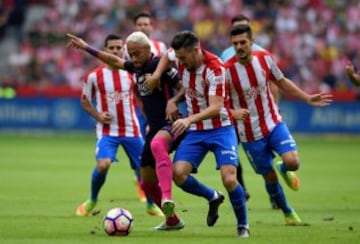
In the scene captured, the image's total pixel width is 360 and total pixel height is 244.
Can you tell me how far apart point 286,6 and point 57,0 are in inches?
310

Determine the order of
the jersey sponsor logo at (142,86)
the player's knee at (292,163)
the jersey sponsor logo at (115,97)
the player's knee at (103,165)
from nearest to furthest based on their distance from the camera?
the jersey sponsor logo at (142,86), the player's knee at (292,163), the player's knee at (103,165), the jersey sponsor logo at (115,97)

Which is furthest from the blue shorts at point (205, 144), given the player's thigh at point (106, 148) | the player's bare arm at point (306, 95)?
the player's thigh at point (106, 148)

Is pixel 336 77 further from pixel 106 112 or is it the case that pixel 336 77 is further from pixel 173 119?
pixel 173 119

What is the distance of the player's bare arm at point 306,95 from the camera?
1195cm

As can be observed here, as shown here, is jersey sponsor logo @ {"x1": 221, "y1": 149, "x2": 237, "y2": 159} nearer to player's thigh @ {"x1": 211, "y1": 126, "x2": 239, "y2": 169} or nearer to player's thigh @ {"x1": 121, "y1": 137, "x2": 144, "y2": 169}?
player's thigh @ {"x1": 211, "y1": 126, "x2": 239, "y2": 169}

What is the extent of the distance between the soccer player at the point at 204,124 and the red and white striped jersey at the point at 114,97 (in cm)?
303

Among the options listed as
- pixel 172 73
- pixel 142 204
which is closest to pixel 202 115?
pixel 172 73

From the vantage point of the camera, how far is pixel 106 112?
14.4 meters

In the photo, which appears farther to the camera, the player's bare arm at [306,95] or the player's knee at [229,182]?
the player's bare arm at [306,95]

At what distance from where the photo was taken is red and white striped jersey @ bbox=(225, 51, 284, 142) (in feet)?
40.7

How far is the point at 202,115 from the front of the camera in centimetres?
1084

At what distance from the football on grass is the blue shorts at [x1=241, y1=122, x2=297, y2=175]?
2372mm

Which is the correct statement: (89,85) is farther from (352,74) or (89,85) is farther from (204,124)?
(352,74)

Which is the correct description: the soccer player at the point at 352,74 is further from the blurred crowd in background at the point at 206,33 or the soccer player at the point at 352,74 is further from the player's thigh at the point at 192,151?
the blurred crowd in background at the point at 206,33
